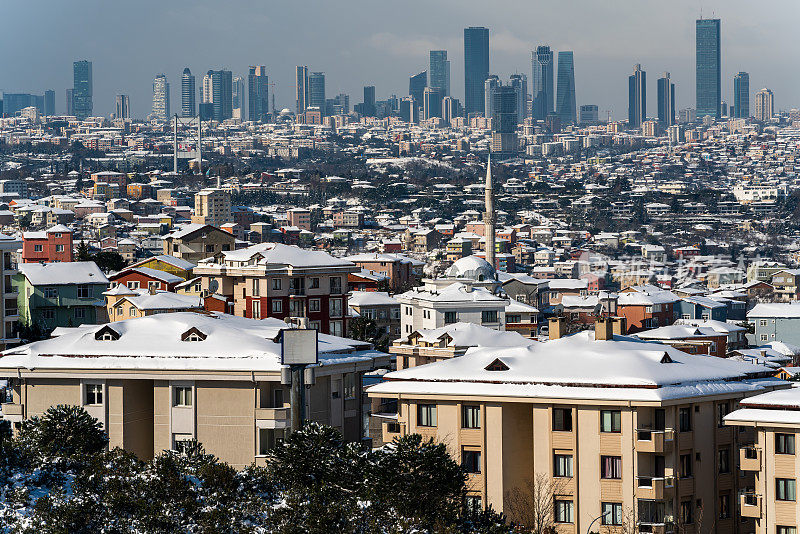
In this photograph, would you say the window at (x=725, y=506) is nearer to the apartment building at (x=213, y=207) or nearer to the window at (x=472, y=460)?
the window at (x=472, y=460)

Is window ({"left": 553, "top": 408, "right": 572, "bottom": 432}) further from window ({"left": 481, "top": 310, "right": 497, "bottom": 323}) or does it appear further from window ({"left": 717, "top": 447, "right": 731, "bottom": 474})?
window ({"left": 481, "top": 310, "right": 497, "bottom": 323})

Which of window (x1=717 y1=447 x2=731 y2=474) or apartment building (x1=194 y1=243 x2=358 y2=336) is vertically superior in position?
apartment building (x1=194 y1=243 x2=358 y2=336)

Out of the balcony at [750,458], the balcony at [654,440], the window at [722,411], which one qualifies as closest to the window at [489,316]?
the window at [722,411]

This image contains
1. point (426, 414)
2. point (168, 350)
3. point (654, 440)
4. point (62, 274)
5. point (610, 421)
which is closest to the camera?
point (654, 440)

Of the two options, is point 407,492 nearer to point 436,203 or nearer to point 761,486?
point 761,486

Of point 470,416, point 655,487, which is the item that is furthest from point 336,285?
point 655,487

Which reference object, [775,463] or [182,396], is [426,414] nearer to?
[182,396]

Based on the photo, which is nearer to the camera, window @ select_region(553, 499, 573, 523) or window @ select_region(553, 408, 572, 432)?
window @ select_region(553, 499, 573, 523)

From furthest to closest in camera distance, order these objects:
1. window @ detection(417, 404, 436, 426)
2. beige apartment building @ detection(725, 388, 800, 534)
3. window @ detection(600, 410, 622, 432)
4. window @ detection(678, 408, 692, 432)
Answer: window @ detection(417, 404, 436, 426) → window @ detection(678, 408, 692, 432) → window @ detection(600, 410, 622, 432) → beige apartment building @ detection(725, 388, 800, 534)

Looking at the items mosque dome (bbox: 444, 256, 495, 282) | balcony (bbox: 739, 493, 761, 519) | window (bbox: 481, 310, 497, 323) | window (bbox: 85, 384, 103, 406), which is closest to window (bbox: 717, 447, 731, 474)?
balcony (bbox: 739, 493, 761, 519)
